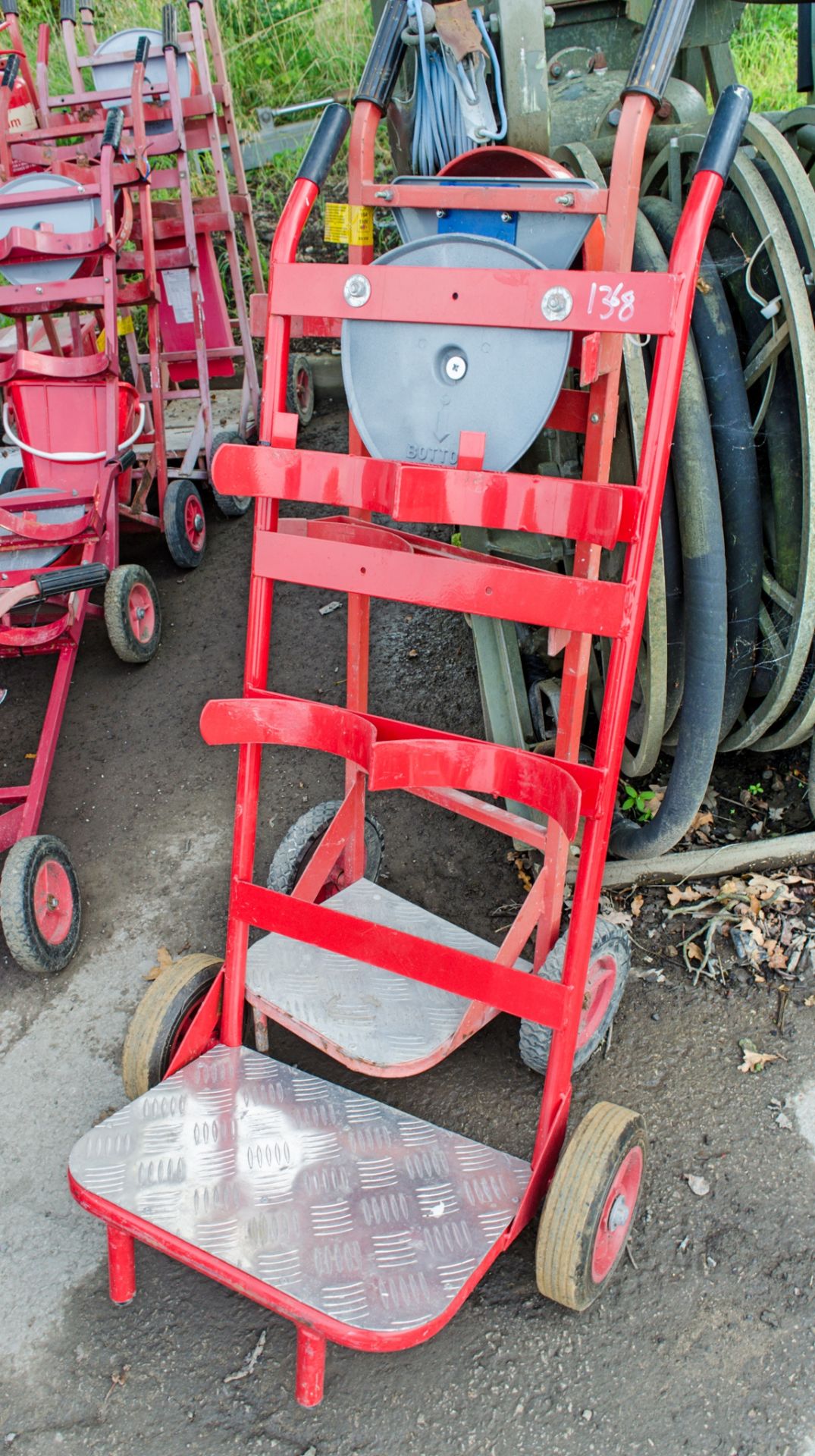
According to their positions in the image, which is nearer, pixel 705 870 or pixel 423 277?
pixel 423 277

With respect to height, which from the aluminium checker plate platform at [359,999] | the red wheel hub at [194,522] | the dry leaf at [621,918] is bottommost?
the dry leaf at [621,918]

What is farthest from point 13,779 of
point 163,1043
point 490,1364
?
point 490,1364

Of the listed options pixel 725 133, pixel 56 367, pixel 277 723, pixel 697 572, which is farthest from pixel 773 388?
pixel 56 367

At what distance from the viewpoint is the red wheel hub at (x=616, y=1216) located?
6.47 feet

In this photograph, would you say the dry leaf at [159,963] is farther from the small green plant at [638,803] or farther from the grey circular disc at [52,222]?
the grey circular disc at [52,222]

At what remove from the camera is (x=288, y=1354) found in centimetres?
204

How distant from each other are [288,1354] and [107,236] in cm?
360

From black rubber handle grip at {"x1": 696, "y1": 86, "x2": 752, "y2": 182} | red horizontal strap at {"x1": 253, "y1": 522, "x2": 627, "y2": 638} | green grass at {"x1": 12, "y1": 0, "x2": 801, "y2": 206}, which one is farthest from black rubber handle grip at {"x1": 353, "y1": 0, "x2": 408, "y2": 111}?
green grass at {"x1": 12, "y1": 0, "x2": 801, "y2": 206}

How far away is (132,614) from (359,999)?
2.27 metres

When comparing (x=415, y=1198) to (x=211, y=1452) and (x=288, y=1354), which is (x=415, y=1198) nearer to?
(x=288, y=1354)

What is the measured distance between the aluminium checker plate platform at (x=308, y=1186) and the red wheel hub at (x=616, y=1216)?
0.16 m

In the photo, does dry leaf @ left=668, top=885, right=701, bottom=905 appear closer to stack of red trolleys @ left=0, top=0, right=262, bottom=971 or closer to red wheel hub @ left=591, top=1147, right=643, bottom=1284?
red wheel hub @ left=591, top=1147, right=643, bottom=1284

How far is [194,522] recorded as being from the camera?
4961 millimetres

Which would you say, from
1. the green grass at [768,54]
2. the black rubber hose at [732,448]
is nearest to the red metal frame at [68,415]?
the black rubber hose at [732,448]
